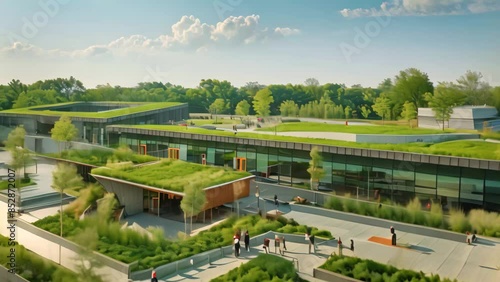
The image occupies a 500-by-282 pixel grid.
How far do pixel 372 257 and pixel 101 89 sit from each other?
39.0m

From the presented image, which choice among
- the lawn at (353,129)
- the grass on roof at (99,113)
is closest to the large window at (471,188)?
the lawn at (353,129)

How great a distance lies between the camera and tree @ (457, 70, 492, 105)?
2181 centimetres

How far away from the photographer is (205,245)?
52.4ft

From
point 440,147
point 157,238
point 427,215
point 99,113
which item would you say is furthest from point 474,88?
point 99,113

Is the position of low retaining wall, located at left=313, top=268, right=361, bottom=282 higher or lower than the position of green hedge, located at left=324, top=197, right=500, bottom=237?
lower

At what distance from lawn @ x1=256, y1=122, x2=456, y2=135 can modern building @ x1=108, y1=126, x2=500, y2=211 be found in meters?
3.19

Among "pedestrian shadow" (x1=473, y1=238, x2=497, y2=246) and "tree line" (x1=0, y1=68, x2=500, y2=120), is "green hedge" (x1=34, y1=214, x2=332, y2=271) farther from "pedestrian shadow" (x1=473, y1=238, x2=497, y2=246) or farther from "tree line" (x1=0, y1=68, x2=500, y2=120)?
"tree line" (x1=0, y1=68, x2=500, y2=120)

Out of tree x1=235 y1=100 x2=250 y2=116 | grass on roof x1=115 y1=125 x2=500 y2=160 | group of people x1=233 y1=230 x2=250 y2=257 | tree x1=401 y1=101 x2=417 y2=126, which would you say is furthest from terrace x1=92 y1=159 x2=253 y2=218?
tree x1=235 y1=100 x2=250 y2=116

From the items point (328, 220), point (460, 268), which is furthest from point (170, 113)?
point (460, 268)

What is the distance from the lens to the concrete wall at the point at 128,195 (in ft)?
71.4

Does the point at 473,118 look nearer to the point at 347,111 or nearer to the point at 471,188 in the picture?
the point at 471,188

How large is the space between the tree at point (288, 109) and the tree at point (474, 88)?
46.7 ft

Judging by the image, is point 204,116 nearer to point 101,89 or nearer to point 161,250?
point 101,89

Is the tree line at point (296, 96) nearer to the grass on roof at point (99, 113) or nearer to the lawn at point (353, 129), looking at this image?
the lawn at point (353, 129)
